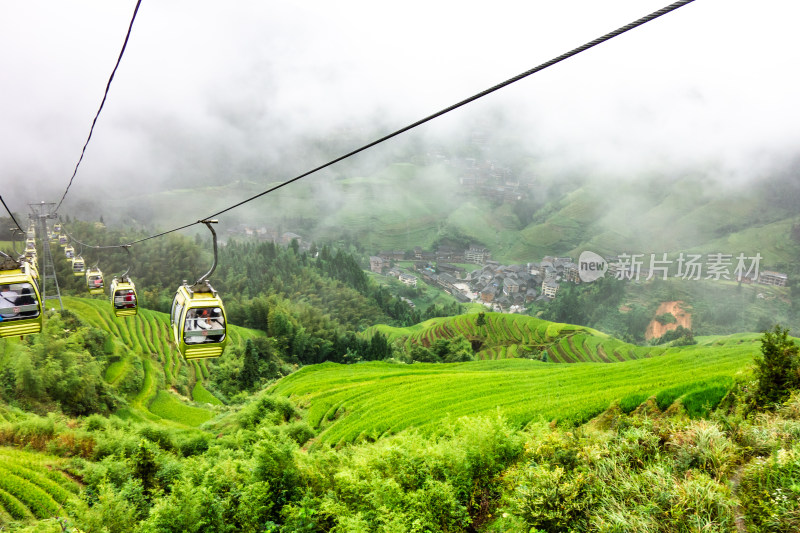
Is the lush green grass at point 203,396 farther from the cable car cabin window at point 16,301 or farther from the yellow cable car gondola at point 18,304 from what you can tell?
the cable car cabin window at point 16,301

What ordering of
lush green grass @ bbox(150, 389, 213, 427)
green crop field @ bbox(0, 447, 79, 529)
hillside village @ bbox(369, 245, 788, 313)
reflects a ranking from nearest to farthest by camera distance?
green crop field @ bbox(0, 447, 79, 529) < lush green grass @ bbox(150, 389, 213, 427) < hillside village @ bbox(369, 245, 788, 313)

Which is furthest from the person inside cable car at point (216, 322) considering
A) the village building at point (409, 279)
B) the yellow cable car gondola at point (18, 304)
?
the village building at point (409, 279)

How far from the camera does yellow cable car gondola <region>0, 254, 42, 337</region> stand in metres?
9.65

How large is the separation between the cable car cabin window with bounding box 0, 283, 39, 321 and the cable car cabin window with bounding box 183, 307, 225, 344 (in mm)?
4187

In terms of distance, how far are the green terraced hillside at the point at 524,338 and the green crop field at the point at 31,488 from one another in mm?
79150

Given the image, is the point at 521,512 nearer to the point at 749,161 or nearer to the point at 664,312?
the point at 664,312

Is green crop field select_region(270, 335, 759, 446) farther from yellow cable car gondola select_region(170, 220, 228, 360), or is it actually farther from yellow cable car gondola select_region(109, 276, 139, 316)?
yellow cable car gondola select_region(109, 276, 139, 316)

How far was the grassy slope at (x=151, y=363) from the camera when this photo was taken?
→ 44531 millimetres

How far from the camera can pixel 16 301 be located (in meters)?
9.75

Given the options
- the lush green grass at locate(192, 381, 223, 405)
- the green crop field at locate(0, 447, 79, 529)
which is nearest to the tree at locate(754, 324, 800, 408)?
the green crop field at locate(0, 447, 79, 529)

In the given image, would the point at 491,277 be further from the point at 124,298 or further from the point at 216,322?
the point at 216,322

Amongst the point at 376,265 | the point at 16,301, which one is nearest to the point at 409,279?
the point at 376,265

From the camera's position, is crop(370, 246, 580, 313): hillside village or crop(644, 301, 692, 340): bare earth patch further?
crop(370, 246, 580, 313): hillside village

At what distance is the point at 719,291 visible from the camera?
383 feet
